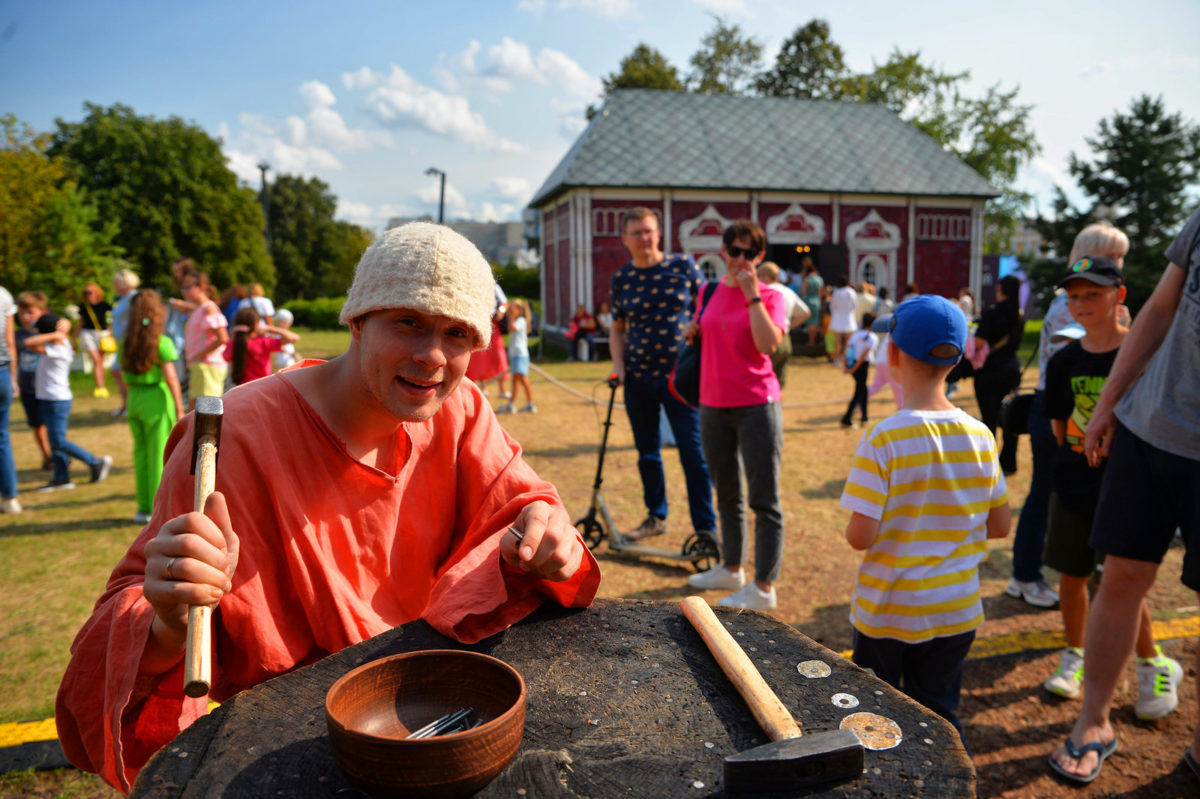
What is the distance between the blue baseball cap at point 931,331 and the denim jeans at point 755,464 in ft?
5.25

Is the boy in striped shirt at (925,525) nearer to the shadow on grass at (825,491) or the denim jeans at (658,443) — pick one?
the denim jeans at (658,443)

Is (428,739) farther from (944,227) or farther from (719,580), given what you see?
(944,227)

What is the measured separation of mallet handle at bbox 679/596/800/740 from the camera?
1.21 metres

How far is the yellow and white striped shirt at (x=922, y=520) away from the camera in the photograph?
2498mm

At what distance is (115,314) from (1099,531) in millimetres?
9752

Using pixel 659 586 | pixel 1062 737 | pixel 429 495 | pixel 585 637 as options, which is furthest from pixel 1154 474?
pixel 659 586

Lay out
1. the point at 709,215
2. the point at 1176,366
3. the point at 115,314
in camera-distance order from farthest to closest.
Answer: the point at 709,215
the point at 115,314
the point at 1176,366

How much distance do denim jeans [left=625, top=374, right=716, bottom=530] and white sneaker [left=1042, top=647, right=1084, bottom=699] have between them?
215 cm

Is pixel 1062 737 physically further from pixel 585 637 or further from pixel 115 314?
pixel 115 314

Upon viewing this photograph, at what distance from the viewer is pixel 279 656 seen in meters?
1.56

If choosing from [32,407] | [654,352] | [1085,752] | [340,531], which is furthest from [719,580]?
[32,407]

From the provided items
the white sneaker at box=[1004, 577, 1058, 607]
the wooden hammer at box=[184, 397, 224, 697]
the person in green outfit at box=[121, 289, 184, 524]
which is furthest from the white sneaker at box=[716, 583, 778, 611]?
the person in green outfit at box=[121, 289, 184, 524]

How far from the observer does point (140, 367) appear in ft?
19.6

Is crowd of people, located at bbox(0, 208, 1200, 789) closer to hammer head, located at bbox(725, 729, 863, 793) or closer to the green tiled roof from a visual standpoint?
hammer head, located at bbox(725, 729, 863, 793)
